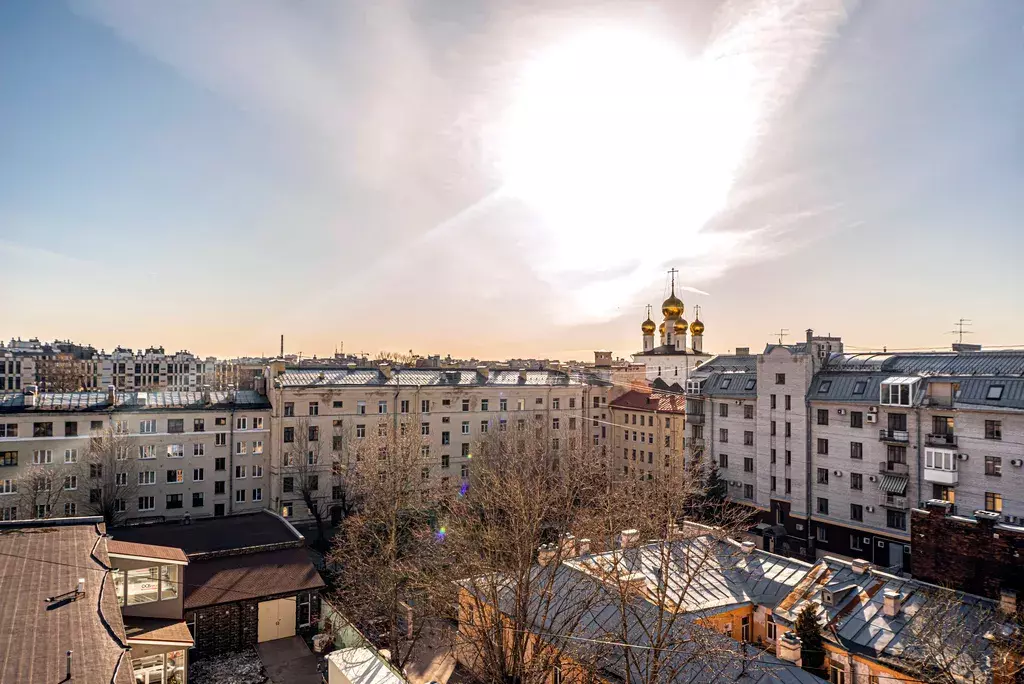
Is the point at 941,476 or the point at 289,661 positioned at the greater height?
the point at 941,476

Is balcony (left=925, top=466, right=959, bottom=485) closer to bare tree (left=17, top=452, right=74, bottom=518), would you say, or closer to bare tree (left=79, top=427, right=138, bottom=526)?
bare tree (left=79, top=427, right=138, bottom=526)

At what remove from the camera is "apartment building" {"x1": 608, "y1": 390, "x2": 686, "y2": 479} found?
47.5m

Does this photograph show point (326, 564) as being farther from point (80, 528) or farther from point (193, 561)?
point (80, 528)

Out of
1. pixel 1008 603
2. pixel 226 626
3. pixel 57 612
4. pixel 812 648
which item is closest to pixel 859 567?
pixel 1008 603

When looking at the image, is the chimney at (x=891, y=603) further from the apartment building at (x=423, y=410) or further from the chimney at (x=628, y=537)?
the apartment building at (x=423, y=410)

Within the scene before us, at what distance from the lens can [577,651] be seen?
14523mm

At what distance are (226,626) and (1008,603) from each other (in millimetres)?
24412

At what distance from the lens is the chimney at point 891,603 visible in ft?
49.3

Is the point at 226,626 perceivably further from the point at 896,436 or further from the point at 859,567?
the point at 896,436

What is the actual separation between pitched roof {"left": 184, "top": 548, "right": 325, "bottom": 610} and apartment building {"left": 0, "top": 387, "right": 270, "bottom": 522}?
14389 mm

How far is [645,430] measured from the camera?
167 ft

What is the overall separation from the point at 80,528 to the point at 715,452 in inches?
1391

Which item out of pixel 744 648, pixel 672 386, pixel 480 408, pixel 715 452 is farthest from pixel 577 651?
pixel 672 386

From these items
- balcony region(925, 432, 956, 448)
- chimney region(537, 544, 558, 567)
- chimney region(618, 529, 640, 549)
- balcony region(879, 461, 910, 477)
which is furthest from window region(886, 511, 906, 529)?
chimney region(537, 544, 558, 567)
